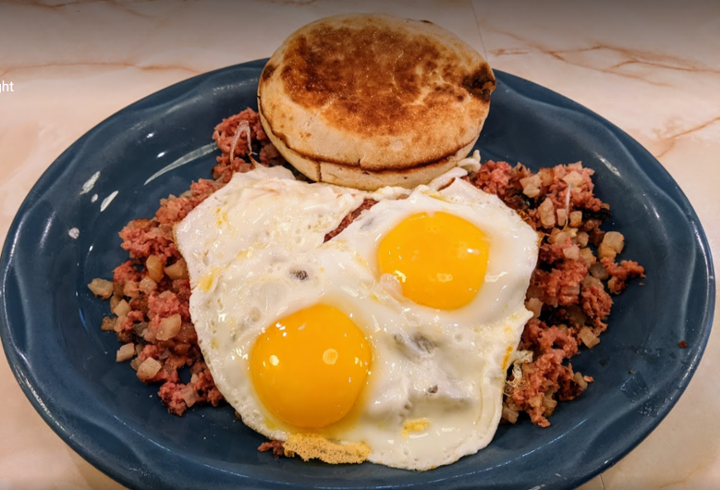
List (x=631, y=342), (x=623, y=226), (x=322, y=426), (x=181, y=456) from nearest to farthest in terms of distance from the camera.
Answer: (x=181, y=456), (x=322, y=426), (x=631, y=342), (x=623, y=226)

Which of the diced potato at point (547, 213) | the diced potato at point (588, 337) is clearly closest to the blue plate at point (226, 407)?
the diced potato at point (588, 337)

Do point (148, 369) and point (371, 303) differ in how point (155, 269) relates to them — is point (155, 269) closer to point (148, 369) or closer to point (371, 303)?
point (148, 369)

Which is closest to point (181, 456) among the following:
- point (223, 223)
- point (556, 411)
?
point (223, 223)

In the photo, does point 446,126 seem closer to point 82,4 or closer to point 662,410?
point 662,410

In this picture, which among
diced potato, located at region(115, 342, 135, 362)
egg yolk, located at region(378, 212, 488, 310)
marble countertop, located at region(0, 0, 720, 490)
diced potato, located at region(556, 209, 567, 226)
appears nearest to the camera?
egg yolk, located at region(378, 212, 488, 310)

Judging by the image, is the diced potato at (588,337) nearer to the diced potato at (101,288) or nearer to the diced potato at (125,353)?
the diced potato at (125,353)

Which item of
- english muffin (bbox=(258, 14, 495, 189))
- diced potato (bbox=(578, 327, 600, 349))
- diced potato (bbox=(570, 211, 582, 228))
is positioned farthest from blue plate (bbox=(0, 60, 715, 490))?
english muffin (bbox=(258, 14, 495, 189))

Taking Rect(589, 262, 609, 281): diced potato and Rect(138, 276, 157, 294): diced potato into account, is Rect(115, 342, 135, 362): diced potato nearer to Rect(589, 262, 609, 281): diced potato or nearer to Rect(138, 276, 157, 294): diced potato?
Rect(138, 276, 157, 294): diced potato
